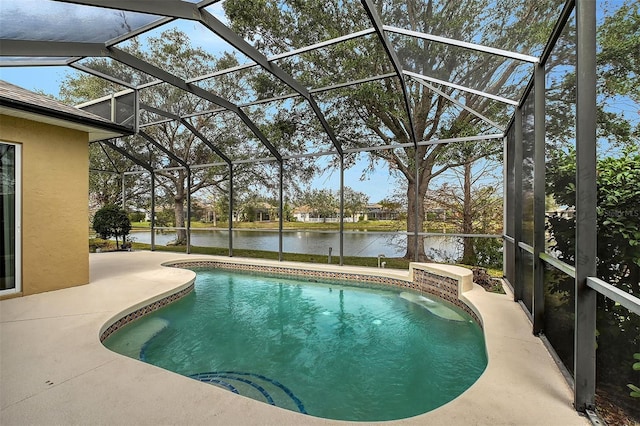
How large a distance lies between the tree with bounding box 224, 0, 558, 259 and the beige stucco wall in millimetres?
3782

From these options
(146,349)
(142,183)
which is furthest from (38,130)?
(142,183)

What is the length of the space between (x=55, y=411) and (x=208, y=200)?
10764 millimetres

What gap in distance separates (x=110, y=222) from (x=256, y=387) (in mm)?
10431

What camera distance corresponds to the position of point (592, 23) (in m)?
2.13

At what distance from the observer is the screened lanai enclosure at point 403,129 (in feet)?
7.04

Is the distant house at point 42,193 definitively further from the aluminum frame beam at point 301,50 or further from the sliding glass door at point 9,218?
the aluminum frame beam at point 301,50

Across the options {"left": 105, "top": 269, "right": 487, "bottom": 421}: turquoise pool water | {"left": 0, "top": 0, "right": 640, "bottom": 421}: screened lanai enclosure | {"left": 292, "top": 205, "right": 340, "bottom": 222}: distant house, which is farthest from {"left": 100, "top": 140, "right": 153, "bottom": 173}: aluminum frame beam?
{"left": 105, "top": 269, "right": 487, "bottom": 421}: turquoise pool water

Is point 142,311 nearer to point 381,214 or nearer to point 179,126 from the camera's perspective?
point 381,214

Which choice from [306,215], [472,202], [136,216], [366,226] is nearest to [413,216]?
[366,226]

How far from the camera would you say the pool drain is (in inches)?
113

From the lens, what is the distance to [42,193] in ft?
16.9

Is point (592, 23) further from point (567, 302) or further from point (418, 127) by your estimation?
Result: point (418, 127)

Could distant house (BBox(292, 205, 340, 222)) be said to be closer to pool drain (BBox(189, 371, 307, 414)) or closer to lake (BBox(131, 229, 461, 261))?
lake (BBox(131, 229, 461, 261))

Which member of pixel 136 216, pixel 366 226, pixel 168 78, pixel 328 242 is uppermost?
pixel 168 78
